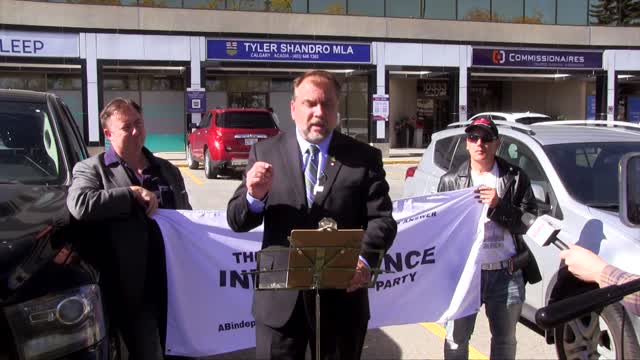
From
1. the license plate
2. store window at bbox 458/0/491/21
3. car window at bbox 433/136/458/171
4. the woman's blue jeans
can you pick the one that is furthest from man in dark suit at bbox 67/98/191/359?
store window at bbox 458/0/491/21

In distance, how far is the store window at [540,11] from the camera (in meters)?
28.9

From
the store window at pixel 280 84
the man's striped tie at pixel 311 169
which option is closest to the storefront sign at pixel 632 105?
the store window at pixel 280 84

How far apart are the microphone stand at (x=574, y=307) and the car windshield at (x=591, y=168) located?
9.85 ft

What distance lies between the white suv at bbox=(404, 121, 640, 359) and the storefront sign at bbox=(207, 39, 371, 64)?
58.6 ft

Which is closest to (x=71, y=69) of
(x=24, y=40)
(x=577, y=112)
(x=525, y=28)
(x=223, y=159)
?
(x=24, y=40)

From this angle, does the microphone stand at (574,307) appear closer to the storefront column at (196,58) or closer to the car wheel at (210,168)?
the car wheel at (210,168)

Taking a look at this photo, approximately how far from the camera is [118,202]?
309 centimetres

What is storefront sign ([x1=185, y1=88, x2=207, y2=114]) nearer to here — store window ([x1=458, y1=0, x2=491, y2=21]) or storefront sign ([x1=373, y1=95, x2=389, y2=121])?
storefront sign ([x1=373, y1=95, x2=389, y2=121])

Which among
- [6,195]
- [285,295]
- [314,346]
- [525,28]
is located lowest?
[314,346]

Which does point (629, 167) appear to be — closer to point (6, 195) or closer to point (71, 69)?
point (6, 195)

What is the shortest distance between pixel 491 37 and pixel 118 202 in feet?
86.4

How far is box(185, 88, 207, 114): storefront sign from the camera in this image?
22.2m

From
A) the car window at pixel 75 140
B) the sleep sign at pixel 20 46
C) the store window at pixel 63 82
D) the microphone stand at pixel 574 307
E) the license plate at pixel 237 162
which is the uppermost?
the sleep sign at pixel 20 46

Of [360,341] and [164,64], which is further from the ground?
[164,64]
